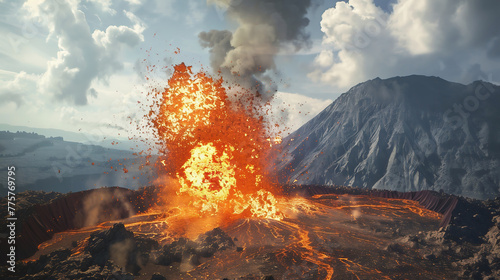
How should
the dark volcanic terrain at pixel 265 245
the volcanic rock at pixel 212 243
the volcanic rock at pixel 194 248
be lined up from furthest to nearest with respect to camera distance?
the volcanic rock at pixel 212 243 < the volcanic rock at pixel 194 248 < the dark volcanic terrain at pixel 265 245

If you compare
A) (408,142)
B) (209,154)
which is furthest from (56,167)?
(408,142)

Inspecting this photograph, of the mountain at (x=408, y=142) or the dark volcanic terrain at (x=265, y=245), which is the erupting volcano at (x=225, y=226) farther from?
the mountain at (x=408, y=142)

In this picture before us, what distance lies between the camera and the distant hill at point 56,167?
3260 inches

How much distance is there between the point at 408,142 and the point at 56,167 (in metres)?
135

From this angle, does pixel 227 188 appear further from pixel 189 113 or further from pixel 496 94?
pixel 496 94

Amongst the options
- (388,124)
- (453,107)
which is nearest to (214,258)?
(388,124)

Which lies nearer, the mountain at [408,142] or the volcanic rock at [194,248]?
the volcanic rock at [194,248]

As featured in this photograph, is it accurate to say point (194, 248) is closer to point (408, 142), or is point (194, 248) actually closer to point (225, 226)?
point (225, 226)

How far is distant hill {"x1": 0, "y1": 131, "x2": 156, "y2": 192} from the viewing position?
82.8m

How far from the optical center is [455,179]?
6762cm

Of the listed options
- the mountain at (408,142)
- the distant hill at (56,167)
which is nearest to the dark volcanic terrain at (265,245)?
the mountain at (408,142)

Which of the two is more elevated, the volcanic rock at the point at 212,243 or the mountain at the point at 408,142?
the mountain at the point at 408,142

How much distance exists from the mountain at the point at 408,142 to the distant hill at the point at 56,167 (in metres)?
60.8

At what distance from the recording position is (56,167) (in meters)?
98.5
